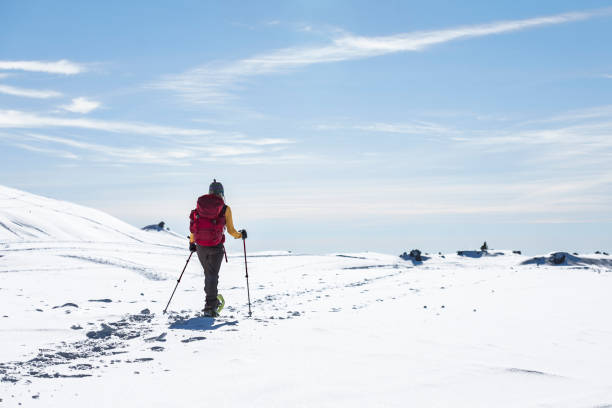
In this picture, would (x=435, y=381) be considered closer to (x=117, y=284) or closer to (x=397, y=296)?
(x=397, y=296)

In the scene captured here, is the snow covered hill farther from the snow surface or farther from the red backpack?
the red backpack

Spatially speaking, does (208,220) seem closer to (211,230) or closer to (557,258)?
(211,230)

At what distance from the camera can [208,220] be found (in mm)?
9438

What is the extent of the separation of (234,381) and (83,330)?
381 centimetres

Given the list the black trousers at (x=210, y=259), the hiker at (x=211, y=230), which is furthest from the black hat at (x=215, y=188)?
the black trousers at (x=210, y=259)

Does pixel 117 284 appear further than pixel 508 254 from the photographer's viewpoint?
No

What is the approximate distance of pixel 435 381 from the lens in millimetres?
4602

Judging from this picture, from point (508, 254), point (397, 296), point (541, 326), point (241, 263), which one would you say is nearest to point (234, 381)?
point (541, 326)

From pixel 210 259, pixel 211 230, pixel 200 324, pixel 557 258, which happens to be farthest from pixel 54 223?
pixel 557 258

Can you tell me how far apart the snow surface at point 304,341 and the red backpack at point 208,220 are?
1.38m

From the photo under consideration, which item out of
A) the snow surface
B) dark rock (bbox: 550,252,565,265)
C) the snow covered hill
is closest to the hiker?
the snow surface

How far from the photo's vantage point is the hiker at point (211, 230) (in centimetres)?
933

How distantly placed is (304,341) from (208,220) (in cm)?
390

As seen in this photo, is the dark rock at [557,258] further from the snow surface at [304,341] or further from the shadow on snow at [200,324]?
the shadow on snow at [200,324]
